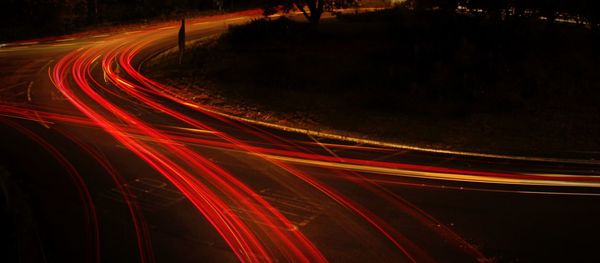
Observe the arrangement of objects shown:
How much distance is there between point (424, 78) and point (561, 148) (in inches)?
276

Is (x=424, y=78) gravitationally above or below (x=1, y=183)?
above

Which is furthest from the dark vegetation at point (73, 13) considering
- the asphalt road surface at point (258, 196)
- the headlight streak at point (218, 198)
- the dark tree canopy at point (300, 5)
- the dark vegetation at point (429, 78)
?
the headlight streak at point (218, 198)

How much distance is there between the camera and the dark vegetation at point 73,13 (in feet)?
125

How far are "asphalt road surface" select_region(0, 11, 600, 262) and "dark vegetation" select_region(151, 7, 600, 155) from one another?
2409 mm

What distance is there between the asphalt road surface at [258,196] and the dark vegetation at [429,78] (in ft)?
7.90

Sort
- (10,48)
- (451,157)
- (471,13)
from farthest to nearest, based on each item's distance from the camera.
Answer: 1. (10,48)
2. (471,13)
3. (451,157)

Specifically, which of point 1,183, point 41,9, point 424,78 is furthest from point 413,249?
point 41,9

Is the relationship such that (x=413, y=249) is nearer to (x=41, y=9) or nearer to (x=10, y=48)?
(x=10, y=48)

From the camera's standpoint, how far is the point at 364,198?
1174 cm

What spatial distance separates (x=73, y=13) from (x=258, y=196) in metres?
38.6

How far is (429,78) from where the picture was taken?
21.9 m

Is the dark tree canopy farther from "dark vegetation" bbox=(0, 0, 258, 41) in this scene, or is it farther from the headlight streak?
"dark vegetation" bbox=(0, 0, 258, 41)

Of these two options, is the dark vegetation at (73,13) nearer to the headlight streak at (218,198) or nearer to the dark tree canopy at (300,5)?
the dark tree canopy at (300,5)

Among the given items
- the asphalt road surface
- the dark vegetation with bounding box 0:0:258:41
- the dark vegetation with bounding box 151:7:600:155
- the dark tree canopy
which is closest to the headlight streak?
the asphalt road surface
